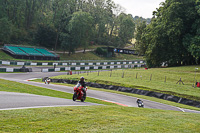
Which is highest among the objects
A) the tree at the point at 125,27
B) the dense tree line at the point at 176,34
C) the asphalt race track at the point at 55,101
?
the tree at the point at 125,27

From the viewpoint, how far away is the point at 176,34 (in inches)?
A: 1960

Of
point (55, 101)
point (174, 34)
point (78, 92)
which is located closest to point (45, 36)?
point (174, 34)

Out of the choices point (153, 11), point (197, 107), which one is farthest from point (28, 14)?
point (197, 107)

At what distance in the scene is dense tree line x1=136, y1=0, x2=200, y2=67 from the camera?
50.4 meters

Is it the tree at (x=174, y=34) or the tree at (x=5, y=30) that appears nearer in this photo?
the tree at (x=174, y=34)

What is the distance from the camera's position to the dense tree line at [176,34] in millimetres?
50406

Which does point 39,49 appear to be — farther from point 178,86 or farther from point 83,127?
point 83,127

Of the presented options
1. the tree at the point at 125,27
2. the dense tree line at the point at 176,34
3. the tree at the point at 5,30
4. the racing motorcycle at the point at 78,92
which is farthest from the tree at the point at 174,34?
the tree at the point at 125,27

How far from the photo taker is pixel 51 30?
286 ft

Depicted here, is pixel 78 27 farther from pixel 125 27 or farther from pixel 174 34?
pixel 174 34

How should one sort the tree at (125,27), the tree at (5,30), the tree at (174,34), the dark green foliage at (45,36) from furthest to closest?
the tree at (125,27) < the dark green foliage at (45,36) < the tree at (5,30) < the tree at (174,34)

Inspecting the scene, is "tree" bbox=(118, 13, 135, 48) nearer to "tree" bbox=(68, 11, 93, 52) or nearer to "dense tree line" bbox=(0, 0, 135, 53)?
"dense tree line" bbox=(0, 0, 135, 53)

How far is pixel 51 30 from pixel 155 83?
62.5 m

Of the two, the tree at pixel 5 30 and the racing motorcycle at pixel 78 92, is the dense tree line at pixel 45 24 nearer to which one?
the tree at pixel 5 30
